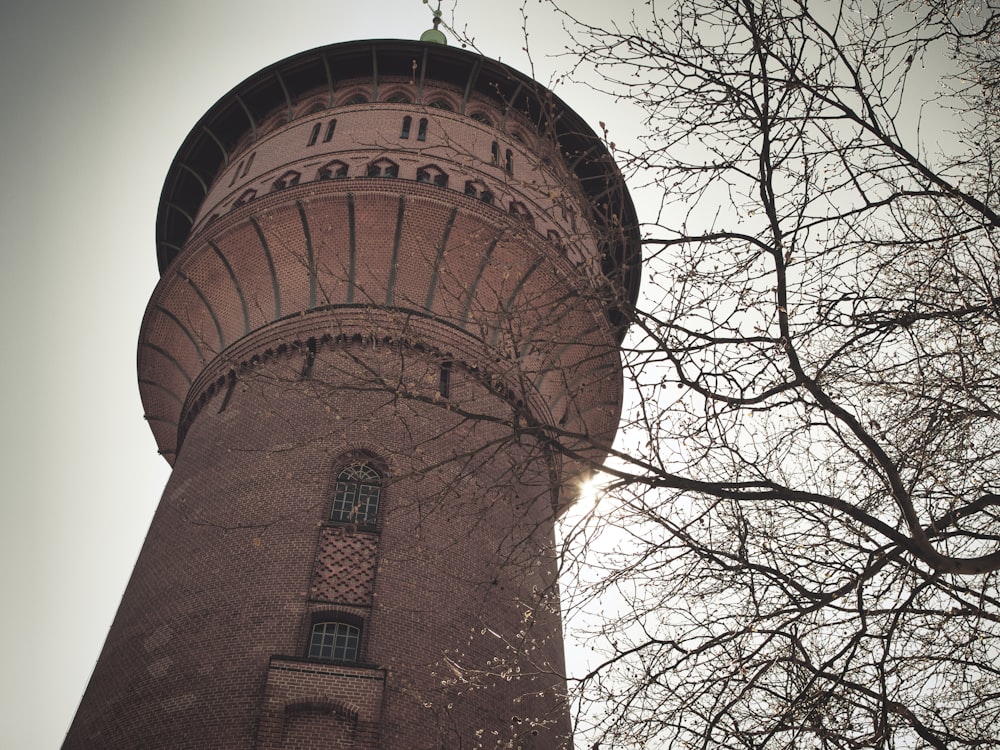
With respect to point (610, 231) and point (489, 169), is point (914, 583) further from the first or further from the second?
point (489, 169)

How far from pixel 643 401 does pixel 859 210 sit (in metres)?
1.87

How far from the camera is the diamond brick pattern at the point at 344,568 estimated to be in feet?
29.9

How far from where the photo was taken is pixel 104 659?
959cm

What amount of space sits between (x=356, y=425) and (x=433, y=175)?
414cm

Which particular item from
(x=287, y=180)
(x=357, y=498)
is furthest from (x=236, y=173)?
(x=357, y=498)

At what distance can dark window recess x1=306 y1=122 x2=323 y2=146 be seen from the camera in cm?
1385

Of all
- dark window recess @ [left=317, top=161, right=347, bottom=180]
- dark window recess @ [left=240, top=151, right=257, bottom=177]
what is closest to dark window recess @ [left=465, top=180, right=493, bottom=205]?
dark window recess @ [left=317, top=161, right=347, bottom=180]

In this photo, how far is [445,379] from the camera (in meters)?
11.5

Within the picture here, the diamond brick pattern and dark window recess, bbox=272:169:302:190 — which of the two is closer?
the diamond brick pattern

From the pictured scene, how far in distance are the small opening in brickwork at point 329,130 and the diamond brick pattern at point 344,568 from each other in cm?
683

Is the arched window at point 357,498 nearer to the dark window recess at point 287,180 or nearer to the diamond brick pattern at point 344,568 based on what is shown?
the diamond brick pattern at point 344,568

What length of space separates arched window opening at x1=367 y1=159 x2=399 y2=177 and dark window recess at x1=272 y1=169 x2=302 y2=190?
1088 mm

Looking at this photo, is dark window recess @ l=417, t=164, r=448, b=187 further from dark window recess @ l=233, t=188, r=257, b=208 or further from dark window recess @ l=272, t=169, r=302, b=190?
dark window recess @ l=233, t=188, r=257, b=208

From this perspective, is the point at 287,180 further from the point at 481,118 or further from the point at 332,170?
the point at 481,118
